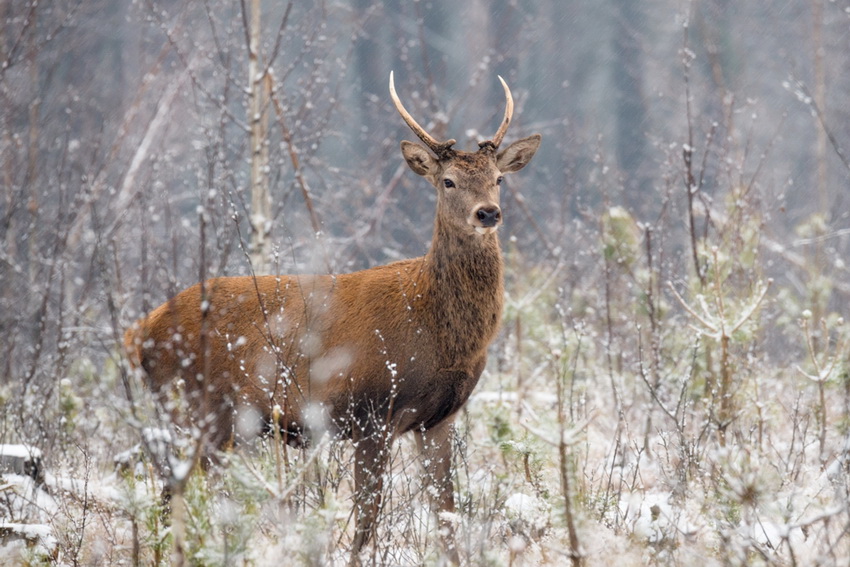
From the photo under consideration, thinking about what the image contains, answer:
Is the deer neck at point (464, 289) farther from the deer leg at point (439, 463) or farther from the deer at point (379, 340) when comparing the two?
the deer leg at point (439, 463)

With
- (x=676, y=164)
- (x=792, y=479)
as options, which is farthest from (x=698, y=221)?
(x=792, y=479)

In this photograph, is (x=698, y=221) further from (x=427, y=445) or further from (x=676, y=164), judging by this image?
(x=427, y=445)

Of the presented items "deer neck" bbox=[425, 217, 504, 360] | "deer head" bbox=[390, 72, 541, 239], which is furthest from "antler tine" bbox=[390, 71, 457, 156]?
"deer neck" bbox=[425, 217, 504, 360]

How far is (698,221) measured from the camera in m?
11.9

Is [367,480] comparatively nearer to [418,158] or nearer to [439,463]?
[439,463]

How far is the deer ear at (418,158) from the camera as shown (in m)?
5.57

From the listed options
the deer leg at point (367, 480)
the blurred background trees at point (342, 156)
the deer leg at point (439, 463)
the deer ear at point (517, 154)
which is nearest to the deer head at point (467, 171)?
the deer ear at point (517, 154)

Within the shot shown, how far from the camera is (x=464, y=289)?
5.07 metres

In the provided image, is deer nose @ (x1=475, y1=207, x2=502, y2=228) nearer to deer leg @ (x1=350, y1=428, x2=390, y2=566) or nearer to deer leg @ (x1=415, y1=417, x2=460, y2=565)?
deer leg @ (x1=415, y1=417, x2=460, y2=565)

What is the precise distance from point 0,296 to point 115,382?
2.90m

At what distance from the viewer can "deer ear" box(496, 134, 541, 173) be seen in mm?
5770

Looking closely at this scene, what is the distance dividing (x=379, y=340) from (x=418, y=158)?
130cm

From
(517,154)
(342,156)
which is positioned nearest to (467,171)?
(517,154)

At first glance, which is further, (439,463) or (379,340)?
(439,463)
